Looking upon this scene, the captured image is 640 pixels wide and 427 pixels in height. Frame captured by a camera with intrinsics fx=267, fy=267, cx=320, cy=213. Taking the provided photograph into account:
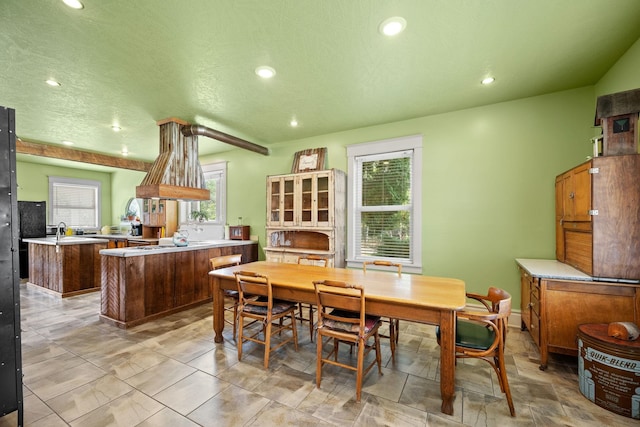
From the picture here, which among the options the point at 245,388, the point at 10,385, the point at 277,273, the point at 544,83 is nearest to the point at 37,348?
the point at 10,385

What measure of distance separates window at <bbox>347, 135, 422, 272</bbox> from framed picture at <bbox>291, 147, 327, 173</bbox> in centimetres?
49

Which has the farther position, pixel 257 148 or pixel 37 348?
pixel 257 148

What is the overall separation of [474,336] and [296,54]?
8.97 ft

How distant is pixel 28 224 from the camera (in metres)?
6.02

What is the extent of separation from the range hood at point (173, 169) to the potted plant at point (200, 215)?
1.54 metres

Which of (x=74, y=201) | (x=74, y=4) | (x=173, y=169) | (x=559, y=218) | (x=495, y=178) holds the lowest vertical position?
(x=559, y=218)

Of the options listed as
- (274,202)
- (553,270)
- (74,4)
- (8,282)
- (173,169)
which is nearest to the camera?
(8,282)

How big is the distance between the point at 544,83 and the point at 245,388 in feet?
13.7

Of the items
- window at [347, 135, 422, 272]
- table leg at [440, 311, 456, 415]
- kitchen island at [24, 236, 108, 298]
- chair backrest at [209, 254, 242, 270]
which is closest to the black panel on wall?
chair backrest at [209, 254, 242, 270]

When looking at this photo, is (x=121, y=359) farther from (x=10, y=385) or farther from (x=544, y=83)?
(x=544, y=83)

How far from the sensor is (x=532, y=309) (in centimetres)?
265

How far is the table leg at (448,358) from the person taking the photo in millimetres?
1802

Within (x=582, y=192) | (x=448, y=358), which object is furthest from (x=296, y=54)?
(x=582, y=192)

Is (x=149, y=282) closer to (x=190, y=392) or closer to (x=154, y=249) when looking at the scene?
(x=154, y=249)
